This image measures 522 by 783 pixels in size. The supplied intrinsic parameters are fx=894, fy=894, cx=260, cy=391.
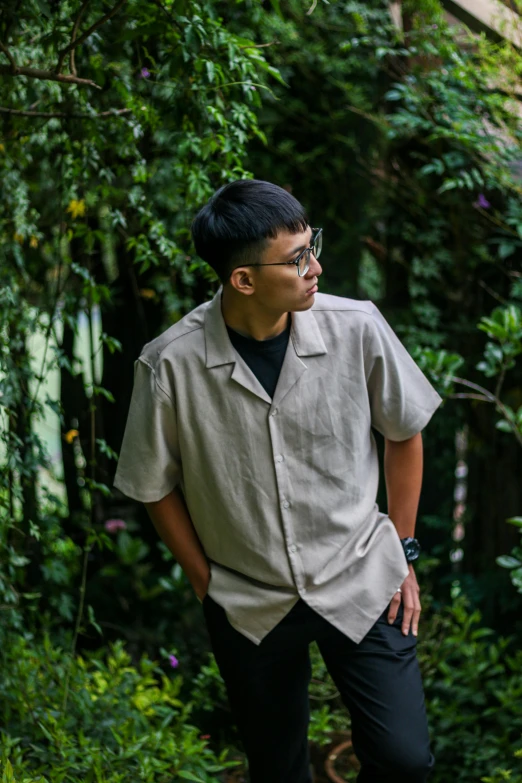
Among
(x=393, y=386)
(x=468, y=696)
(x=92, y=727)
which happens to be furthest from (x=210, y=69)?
(x=468, y=696)

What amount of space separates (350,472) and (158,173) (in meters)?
2.22

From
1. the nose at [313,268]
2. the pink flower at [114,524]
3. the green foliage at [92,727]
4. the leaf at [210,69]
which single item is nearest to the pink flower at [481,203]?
the leaf at [210,69]

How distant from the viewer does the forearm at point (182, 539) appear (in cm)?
211

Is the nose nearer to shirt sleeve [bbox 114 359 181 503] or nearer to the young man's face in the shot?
the young man's face

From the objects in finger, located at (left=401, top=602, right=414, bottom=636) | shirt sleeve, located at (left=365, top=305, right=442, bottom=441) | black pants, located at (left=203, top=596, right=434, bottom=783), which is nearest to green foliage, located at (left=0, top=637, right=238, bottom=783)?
black pants, located at (left=203, top=596, right=434, bottom=783)

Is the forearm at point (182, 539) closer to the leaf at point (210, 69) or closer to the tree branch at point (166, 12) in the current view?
the leaf at point (210, 69)

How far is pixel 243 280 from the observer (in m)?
1.91

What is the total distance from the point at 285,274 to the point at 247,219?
14 centimetres

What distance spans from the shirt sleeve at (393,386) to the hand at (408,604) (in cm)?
35

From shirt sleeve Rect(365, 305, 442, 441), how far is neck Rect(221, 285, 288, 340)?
0.21 meters

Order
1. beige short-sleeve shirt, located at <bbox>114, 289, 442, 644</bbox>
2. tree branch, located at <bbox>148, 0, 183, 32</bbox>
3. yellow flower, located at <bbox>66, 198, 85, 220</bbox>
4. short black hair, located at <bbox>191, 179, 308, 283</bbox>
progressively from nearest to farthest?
short black hair, located at <bbox>191, 179, 308, 283</bbox> < beige short-sleeve shirt, located at <bbox>114, 289, 442, 644</bbox> < tree branch, located at <bbox>148, 0, 183, 32</bbox> < yellow flower, located at <bbox>66, 198, 85, 220</bbox>

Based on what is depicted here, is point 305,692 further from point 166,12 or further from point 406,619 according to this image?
point 166,12

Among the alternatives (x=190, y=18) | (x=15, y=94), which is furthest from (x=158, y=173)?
(x=190, y=18)

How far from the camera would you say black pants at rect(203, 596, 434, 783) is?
188cm
